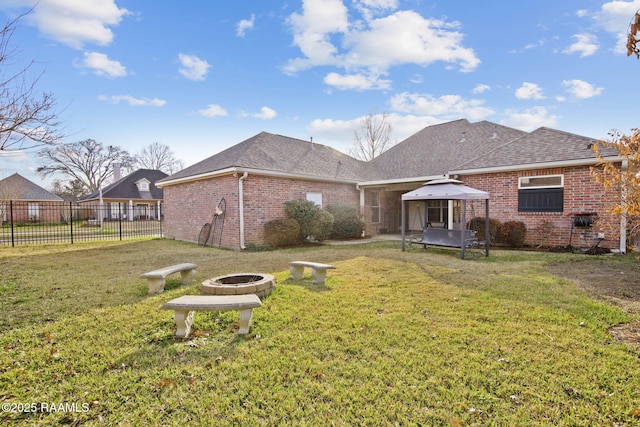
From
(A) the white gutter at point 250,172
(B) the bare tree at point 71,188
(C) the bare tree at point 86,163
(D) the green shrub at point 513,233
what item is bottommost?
(D) the green shrub at point 513,233

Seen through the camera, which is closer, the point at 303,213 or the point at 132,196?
the point at 303,213

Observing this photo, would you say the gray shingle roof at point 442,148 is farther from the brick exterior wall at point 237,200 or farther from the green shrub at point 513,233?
the green shrub at point 513,233

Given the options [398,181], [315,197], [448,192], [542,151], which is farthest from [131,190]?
[542,151]

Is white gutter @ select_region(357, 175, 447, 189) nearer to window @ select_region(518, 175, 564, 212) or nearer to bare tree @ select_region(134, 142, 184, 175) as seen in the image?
window @ select_region(518, 175, 564, 212)

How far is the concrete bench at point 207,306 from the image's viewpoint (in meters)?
3.37

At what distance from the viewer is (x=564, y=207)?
9.79 meters

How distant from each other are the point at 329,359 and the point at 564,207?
1062 cm

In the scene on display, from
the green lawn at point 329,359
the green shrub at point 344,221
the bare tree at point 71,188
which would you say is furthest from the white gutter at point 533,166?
the bare tree at point 71,188

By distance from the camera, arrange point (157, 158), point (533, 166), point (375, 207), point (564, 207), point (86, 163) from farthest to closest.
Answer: point (157, 158) < point (86, 163) < point (375, 207) < point (533, 166) < point (564, 207)

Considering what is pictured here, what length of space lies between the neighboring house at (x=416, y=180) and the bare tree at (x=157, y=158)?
36324mm

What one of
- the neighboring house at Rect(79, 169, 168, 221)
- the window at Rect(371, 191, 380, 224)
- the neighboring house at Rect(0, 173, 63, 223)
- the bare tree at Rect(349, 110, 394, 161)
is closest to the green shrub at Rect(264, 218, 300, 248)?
the window at Rect(371, 191, 380, 224)

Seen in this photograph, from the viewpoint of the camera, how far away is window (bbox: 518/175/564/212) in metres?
9.91

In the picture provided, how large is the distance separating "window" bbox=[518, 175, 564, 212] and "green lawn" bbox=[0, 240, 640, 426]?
5888 mm

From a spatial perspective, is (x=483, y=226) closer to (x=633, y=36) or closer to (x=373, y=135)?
(x=633, y=36)
